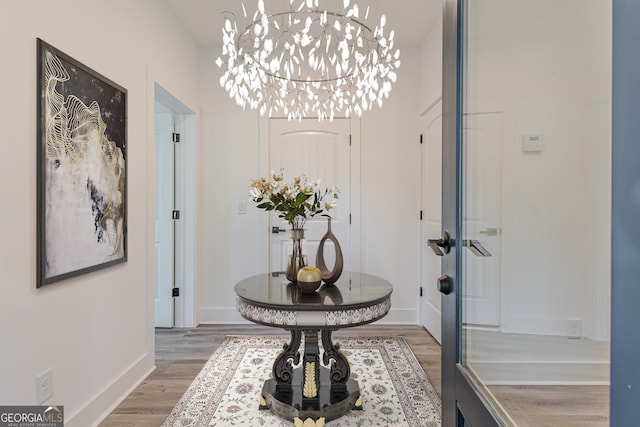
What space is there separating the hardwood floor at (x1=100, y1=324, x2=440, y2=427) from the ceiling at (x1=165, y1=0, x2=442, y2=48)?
2.77m

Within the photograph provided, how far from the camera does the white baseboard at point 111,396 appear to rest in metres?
1.72

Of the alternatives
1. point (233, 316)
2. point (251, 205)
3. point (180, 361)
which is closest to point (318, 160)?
point (251, 205)

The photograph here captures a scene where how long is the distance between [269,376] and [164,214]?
6.05ft

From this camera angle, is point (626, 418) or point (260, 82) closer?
point (626, 418)

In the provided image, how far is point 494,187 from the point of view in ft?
2.90

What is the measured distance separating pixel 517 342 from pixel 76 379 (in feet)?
6.43

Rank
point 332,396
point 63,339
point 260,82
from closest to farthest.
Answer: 1. point 63,339
2. point 332,396
3. point 260,82

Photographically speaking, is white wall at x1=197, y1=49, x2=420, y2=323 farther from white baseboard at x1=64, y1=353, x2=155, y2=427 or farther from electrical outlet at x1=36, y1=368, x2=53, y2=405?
electrical outlet at x1=36, y1=368, x2=53, y2=405

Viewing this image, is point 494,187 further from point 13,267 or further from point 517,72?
point 13,267

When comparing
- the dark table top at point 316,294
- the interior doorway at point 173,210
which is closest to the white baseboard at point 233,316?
the interior doorway at point 173,210

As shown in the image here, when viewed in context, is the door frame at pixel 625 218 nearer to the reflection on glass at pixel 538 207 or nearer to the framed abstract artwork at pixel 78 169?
the reflection on glass at pixel 538 207

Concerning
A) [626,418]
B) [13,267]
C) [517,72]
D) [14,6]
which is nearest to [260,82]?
[14,6]

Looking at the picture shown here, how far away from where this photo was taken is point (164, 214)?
129 inches

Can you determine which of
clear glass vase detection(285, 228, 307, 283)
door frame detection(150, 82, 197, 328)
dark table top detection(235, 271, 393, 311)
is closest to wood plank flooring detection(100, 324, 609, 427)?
Answer: door frame detection(150, 82, 197, 328)
